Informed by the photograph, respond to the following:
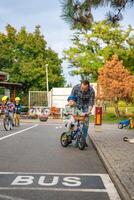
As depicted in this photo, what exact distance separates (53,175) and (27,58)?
198ft

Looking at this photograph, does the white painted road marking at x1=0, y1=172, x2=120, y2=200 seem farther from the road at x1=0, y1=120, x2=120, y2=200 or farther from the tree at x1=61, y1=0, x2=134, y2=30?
the tree at x1=61, y1=0, x2=134, y2=30

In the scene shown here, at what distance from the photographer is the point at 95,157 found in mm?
12812

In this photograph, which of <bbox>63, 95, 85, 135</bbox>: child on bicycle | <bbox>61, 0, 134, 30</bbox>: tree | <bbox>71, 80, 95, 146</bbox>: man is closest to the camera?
<bbox>61, 0, 134, 30</bbox>: tree

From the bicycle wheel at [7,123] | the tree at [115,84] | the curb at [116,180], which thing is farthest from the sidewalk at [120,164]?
the tree at [115,84]

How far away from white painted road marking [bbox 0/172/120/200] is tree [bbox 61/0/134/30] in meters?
3.36

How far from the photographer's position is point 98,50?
2402 inches

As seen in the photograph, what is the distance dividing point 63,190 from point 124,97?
42.9m

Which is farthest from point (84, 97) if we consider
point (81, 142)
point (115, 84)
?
point (115, 84)

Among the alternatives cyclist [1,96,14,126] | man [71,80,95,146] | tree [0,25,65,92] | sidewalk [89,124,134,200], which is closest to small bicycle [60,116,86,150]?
man [71,80,95,146]

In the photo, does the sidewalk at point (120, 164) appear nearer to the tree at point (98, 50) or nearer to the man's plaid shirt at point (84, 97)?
the man's plaid shirt at point (84, 97)

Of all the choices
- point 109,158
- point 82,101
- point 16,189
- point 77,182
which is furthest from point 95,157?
point 16,189

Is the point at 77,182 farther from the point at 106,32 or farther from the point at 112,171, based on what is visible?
the point at 106,32

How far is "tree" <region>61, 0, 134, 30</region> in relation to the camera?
1081 cm

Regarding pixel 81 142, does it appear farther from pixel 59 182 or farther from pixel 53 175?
pixel 59 182
